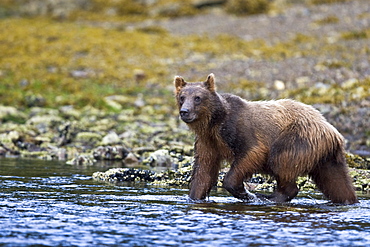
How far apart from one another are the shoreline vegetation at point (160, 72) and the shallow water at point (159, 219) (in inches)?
72.9

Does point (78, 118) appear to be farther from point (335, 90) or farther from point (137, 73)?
point (335, 90)

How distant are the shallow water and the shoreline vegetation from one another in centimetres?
185

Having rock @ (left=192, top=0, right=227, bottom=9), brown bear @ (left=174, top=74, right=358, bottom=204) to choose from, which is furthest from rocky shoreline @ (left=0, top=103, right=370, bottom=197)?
rock @ (left=192, top=0, right=227, bottom=9)

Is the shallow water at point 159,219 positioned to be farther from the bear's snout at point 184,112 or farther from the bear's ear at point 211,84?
the bear's ear at point 211,84

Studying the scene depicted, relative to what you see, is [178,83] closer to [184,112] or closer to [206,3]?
[184,112]

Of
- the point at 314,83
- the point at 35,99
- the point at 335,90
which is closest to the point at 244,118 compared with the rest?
the point at 335,90

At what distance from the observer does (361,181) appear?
10.6 meters

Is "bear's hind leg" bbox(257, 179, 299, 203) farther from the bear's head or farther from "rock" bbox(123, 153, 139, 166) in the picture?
"rock" bbox(123, 153, 139, 166)

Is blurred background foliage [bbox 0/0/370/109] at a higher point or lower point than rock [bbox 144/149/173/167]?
higher

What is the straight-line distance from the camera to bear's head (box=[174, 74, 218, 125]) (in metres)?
8.48

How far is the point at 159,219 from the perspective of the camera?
24.0 ft

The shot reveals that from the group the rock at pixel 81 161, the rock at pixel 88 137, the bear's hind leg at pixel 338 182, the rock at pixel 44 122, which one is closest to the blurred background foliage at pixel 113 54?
the rock at pixel 44 122

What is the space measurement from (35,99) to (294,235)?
16033 mm

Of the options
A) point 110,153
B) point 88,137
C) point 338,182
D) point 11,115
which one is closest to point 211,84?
point 338,182
